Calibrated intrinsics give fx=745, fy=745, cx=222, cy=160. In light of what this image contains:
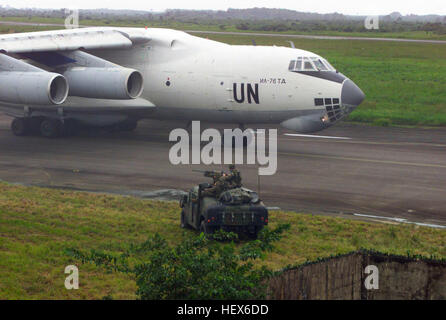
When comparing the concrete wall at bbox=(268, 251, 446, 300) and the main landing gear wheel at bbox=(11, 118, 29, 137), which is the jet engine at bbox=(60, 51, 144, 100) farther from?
the concrete wall at bbox=(268, 251, 446, 300)

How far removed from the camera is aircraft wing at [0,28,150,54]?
30.3m

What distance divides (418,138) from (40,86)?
16.9 meters

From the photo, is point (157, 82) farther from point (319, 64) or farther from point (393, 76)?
point (393, 76)

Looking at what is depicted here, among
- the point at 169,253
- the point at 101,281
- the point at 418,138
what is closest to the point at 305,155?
the point at 418,138

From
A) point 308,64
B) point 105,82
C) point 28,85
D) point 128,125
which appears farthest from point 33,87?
point 308,64

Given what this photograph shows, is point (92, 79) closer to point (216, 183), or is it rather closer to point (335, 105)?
point (335, 105)

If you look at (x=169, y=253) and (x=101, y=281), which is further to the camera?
(x=101, y=281)

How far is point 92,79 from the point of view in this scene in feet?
98.2

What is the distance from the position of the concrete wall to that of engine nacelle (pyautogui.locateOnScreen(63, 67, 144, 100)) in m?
18.5

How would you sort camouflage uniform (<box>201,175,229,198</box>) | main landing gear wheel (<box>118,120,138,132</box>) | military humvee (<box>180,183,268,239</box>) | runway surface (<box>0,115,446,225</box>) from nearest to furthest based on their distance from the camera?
military humvee (<box>180,183,268,239</box>) < camouflage uniform (<box>201,175,229,198</box>) < runway surface (<box>0,115,446,225</box>) < main landing gear wheel (<box>118,120,138,132</box>)

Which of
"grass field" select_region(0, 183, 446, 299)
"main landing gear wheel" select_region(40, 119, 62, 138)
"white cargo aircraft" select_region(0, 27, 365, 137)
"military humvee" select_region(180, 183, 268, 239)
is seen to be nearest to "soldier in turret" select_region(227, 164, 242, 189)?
"military humvee" select_region(180, 183, 268, 239)

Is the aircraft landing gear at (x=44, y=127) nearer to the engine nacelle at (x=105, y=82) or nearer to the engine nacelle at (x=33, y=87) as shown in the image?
the engine nacelle at (x=105, y=82)

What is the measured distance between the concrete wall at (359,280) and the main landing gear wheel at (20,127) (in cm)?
2394
